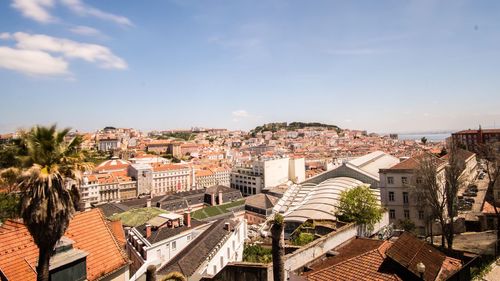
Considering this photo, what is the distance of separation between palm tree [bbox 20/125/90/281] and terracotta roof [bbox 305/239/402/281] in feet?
26.9

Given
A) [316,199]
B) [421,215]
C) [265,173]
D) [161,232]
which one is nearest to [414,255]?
[421,215]

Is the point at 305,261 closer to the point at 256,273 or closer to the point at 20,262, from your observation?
the point at 256,273

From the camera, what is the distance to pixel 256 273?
10836mm

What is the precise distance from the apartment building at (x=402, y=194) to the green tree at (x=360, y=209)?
Result: 7230 mm

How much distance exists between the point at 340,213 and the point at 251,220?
42019 mm

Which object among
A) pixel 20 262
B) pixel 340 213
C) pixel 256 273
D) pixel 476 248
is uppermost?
pixel 20 262

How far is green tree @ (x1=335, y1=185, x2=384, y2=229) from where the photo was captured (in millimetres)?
23172

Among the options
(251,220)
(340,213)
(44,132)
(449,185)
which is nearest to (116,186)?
(251,220)

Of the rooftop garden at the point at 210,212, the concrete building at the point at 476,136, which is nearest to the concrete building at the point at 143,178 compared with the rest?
the rooftop garden at the point at 210,212

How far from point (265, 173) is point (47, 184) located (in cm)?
8975

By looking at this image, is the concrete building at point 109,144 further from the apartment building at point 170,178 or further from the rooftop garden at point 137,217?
the rooftop garden at point 137,217

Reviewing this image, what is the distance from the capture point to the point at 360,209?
23672 millimetres

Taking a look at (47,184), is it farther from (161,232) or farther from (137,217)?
(137,217)

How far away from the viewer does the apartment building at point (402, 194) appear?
3066cm
